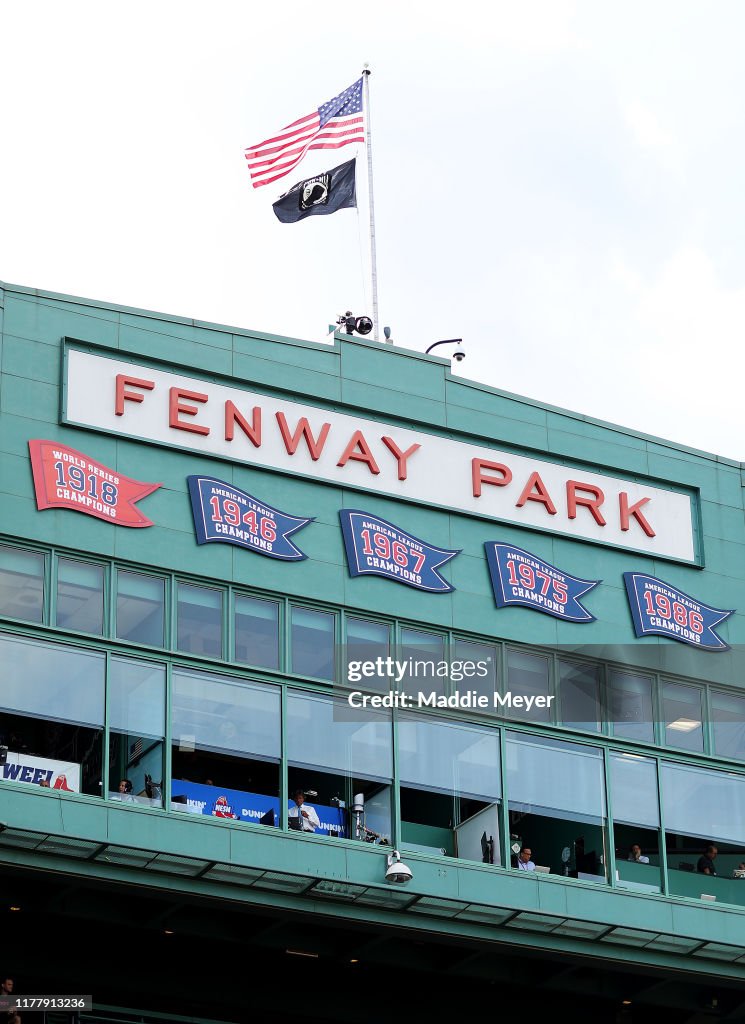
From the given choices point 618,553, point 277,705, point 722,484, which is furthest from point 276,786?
point 722,484

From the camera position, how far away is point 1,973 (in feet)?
113

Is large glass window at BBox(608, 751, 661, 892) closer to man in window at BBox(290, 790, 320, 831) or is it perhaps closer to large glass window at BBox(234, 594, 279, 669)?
man in window at BBox(290, 790, 320, 831)

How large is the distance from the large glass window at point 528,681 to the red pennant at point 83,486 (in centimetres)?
759

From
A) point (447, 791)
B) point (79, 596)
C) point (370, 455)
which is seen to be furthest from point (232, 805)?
point (370, 455)

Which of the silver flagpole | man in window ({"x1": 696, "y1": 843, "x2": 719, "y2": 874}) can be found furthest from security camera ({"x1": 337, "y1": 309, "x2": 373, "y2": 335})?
man in window ({"x1": 696, "y1": 843, "x2": 719, "y2": 874})

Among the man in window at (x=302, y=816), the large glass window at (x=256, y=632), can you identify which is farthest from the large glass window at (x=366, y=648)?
the man in window at (x=302, y=816)

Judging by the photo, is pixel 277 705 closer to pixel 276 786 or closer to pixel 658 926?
pixel 276 786

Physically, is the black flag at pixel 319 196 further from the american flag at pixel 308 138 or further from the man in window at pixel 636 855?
the man in window at pixel 636 855

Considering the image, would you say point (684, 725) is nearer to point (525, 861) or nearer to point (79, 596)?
point (525, 861)

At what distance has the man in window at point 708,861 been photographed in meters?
38.2

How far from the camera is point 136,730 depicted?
33844mm

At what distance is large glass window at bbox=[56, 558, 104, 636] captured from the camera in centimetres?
3397

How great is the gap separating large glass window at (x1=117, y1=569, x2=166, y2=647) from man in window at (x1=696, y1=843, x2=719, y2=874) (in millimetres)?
11604

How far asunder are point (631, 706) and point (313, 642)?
6766 millimetres
